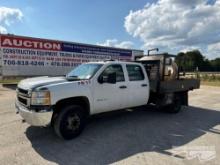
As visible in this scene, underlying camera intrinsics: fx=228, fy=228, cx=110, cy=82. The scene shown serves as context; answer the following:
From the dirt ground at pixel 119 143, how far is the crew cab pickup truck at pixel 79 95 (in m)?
0.53

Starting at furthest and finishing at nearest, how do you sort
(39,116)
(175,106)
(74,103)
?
1. (175,106)
2. (74,103)
3. (39,116)

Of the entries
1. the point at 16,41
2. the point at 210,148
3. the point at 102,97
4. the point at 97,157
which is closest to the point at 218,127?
the point at 210,148

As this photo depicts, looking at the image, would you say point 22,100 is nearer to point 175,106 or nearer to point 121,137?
point 121,137

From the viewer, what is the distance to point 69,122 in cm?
539

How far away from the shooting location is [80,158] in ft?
14.5

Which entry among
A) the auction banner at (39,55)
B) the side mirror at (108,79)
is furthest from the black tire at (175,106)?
the auction banner at (39,55)

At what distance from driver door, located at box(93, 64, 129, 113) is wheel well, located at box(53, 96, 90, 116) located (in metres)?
0.25

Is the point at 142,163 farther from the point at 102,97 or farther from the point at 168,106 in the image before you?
the point at 168,106

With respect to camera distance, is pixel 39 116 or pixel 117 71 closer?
pixel 39 116

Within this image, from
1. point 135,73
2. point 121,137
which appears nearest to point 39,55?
point 135,73

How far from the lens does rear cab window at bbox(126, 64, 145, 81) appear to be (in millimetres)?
6998

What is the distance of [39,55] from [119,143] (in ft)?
54.5

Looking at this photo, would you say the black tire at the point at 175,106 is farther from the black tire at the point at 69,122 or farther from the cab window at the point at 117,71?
the black tire at the point at 69,122

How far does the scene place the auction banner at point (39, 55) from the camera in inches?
730
